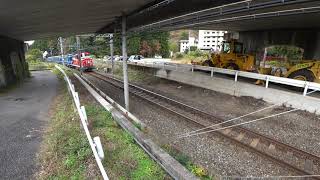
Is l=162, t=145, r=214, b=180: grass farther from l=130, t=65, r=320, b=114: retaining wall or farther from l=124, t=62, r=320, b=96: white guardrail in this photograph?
l=124, t=62, r=320, b=96: white guardrail

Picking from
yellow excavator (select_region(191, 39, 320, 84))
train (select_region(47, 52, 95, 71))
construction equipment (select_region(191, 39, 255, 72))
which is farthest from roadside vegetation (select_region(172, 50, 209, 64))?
yellow excavator (select_region(191, 39, 320, 84))

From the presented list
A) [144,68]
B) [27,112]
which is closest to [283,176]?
[27,112]

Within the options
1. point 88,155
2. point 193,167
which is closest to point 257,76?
point 193,167

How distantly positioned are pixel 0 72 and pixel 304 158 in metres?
20.0

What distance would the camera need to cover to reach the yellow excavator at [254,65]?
14.6m

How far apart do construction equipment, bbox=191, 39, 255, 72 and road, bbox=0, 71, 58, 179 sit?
1475 centimetres

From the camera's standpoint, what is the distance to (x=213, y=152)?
779cm

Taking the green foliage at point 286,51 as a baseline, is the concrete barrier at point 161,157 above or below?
below

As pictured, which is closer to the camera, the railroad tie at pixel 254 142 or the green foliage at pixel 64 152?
the green foliage at pixel 64 152

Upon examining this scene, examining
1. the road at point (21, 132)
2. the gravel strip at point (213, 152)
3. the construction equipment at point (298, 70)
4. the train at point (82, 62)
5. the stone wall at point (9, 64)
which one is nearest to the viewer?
the road at point (21, 132)

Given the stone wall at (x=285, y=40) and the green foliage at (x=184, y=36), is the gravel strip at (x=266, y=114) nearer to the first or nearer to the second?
the stone wall at (x=285, y=40)

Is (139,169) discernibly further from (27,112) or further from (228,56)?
(228,56)

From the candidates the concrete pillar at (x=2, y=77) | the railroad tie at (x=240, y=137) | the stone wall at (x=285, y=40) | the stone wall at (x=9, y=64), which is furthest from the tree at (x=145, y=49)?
the railroad tie at (x=240, y=137)

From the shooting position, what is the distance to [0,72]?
1762 centimetres
